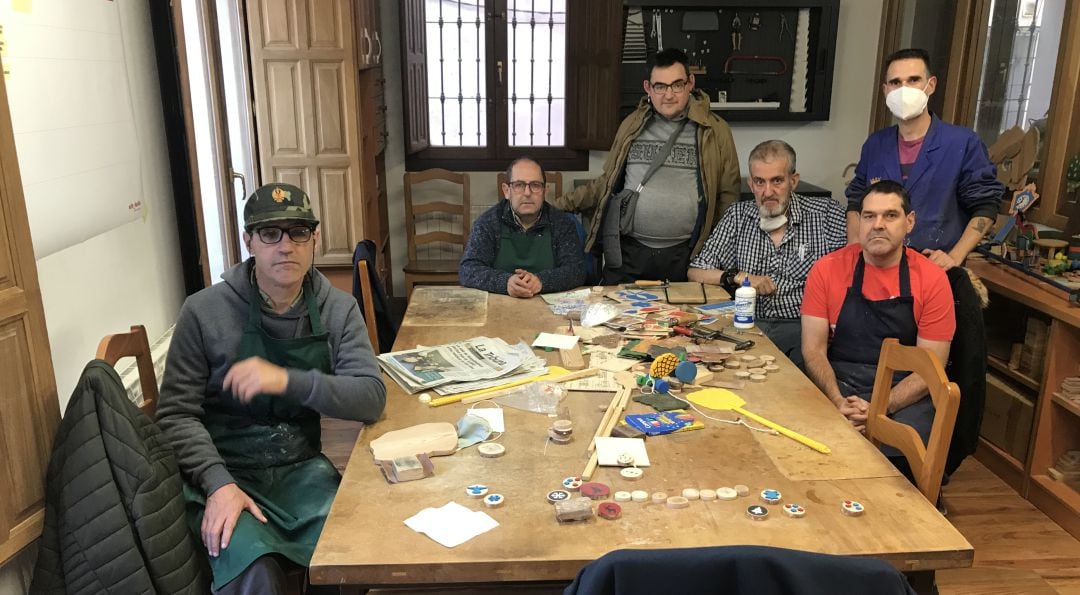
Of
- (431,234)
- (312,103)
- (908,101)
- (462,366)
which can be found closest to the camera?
(462,366)

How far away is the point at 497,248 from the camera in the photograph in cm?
336

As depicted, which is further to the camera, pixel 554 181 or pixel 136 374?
pixel 554 181

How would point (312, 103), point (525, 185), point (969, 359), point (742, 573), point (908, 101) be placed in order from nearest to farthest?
1. point (742, 573)
2. point (969, 359)
3. point (908, 101)
4. point (525, 185)
5. point (312, 103)

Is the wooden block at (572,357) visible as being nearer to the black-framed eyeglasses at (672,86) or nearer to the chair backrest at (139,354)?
the chair backrest at (139,354)

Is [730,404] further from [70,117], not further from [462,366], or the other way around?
[70,117]

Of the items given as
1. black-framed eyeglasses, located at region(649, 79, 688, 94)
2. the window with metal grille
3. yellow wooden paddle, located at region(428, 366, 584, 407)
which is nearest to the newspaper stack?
yellow wooden paddle, located at region(428, 366, 584, 407)

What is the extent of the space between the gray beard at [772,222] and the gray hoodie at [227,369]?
1657 mm

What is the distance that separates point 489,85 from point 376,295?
102 inches

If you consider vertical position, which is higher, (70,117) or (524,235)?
(70,117)

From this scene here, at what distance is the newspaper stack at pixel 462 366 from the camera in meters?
2.13

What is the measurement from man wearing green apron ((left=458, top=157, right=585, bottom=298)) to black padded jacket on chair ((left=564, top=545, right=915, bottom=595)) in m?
2.26

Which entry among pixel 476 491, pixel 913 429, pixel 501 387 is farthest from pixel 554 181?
pixel 476 491

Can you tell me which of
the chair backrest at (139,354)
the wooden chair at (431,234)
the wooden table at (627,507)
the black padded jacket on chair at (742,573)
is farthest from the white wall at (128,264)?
the wooden chair at (431,234)

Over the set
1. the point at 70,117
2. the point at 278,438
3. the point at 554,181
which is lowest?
the point at 278,438
